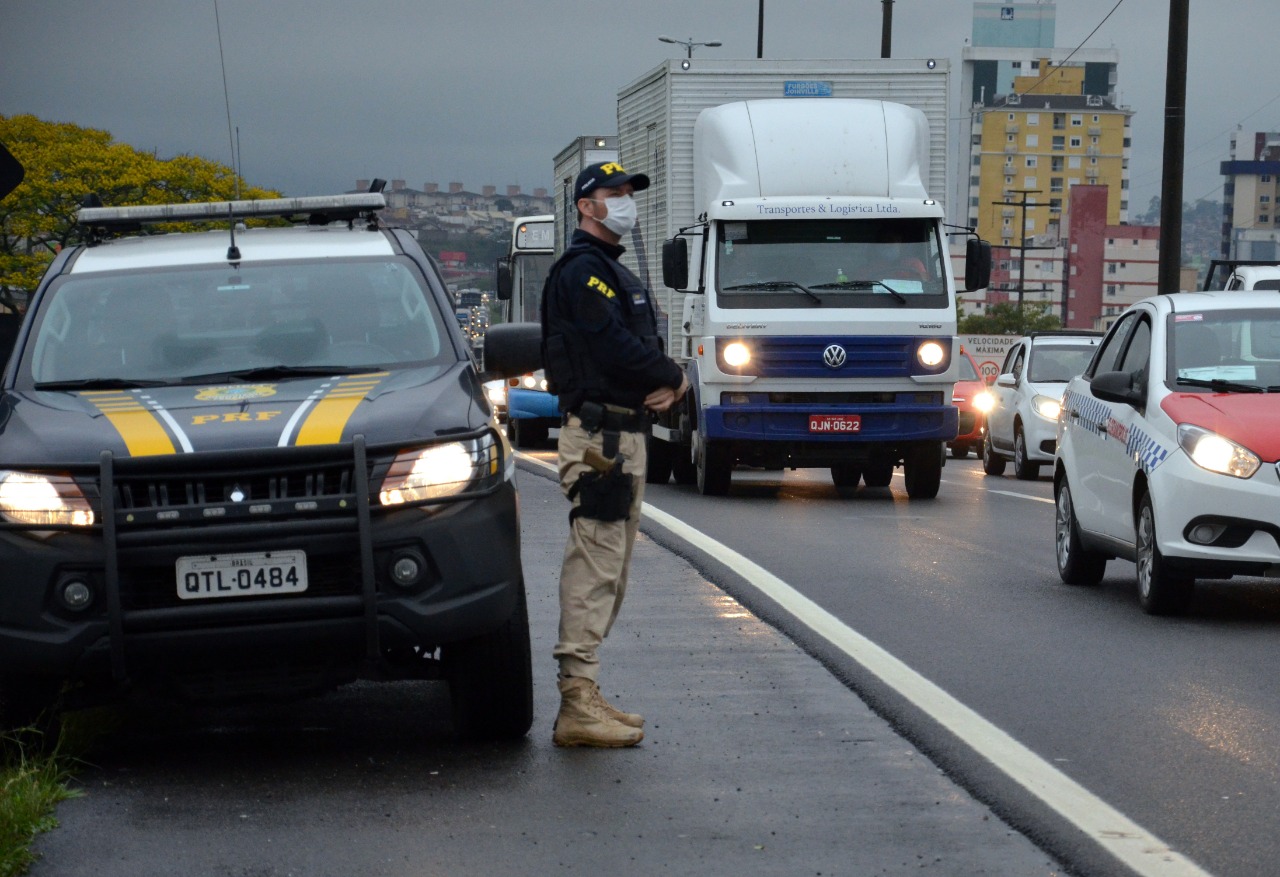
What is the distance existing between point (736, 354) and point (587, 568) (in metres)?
11.2

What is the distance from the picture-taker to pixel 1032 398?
78.6 feet

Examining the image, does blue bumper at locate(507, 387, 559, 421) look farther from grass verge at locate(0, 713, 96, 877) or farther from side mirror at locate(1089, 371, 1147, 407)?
grass verge at locate(0, 713, 96, 877)

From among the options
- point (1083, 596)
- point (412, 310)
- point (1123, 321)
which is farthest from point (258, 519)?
point (1123, 321)

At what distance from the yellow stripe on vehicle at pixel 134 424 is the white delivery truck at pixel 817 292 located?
11422mm

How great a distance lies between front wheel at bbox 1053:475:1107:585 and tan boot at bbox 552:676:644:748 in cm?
541

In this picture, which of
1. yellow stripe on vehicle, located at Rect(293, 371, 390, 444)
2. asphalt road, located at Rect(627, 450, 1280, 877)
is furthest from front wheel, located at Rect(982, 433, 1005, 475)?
yellow stripe on vehicle, located at Rect(293, 371, 390, 444)

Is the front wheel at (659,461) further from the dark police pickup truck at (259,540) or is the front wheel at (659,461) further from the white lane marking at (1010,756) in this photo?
the dark police pickup truck at (259,540)

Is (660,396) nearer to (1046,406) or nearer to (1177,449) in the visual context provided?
(1177,449)

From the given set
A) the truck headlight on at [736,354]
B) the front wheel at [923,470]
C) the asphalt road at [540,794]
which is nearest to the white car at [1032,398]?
the front wheel at [923,470]

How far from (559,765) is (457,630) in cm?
57

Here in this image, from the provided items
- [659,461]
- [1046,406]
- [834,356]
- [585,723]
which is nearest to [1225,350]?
[585,723]

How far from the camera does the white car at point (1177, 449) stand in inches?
382

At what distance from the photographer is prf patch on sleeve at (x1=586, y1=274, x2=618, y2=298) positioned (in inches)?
266

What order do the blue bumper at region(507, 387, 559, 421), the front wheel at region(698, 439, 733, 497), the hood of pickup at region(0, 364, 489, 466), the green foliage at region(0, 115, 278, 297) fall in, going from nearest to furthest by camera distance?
the hood of pickup at region(0, 364, 489, 466) < the front wheel at region(698, 439, 733, 497) < the blue bumper at region(507, 387, 559, 421) < the green foliage at region(0, 115, 278, 297)
